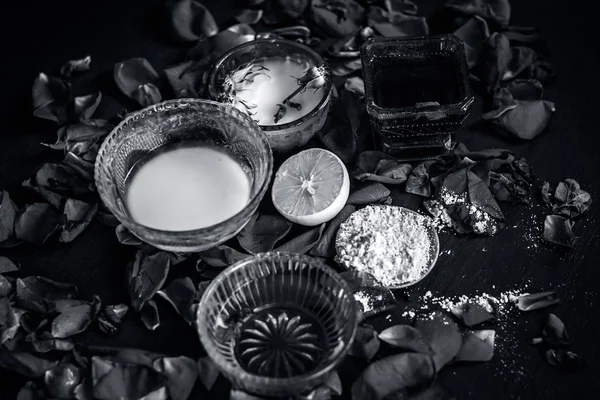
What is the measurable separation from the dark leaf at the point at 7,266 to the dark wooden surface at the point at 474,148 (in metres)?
0.02

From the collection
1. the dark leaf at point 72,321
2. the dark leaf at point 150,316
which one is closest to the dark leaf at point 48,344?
the dark leaf at point 72,321

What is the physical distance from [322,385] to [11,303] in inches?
21.4

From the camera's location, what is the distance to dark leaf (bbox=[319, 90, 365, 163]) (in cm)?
162

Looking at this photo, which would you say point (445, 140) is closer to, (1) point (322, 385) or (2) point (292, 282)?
(2) point (292, 282)

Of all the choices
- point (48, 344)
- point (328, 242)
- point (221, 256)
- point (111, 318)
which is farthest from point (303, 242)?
point (48, 344)

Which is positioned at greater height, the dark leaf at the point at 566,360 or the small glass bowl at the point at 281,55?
the small glass bowl at the point at 281,55

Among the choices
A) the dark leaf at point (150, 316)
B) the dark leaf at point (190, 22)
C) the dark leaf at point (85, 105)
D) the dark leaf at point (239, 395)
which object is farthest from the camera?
the dark leaf at point (190, 22)

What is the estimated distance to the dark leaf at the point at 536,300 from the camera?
1.45 metres

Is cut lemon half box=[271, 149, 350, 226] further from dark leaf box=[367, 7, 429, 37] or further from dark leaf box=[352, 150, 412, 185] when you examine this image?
dark leaf box=[367, 7, 429, 37]

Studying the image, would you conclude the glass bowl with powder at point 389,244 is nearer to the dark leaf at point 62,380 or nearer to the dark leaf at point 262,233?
the dark leaf at point 262,233

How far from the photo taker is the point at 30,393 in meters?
1.39

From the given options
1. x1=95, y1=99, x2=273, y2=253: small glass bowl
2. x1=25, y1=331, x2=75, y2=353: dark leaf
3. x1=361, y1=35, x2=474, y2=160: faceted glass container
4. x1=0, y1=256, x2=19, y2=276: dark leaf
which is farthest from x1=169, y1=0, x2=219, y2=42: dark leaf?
x1=25, y1=331, x2=75, y2=353: dark leaf

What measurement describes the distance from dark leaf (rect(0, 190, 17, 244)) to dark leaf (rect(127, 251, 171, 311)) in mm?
231

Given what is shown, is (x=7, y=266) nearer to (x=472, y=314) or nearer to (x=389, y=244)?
(x=389, y=244)
